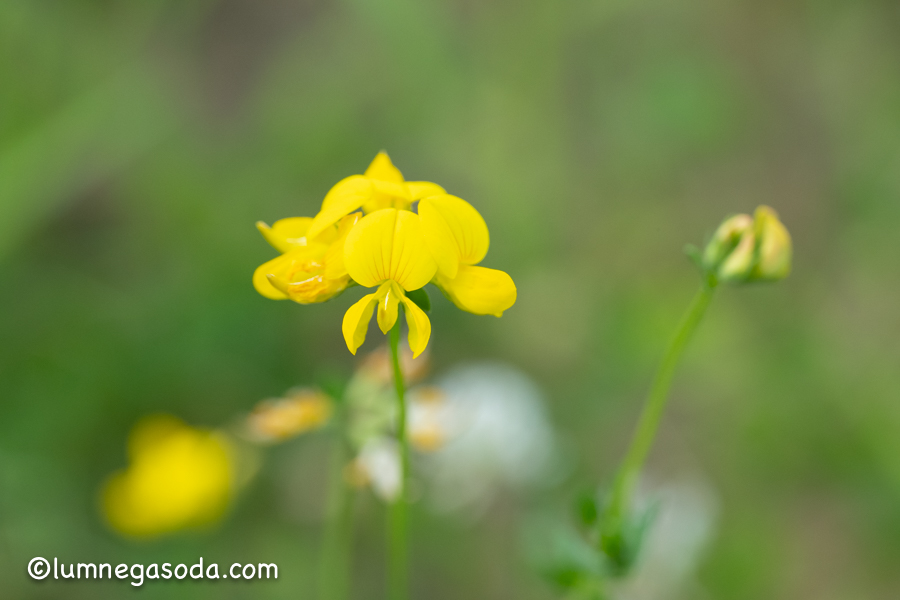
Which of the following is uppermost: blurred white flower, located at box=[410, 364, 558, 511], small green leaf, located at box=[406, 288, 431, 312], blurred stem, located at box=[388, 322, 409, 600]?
blurred white flower, located at box=[410, 364, 558, 511]

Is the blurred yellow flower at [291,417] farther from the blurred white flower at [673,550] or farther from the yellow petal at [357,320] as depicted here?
the blurred white flower at [673,550]

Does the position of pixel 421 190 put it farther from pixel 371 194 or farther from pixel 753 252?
pixel 753 252

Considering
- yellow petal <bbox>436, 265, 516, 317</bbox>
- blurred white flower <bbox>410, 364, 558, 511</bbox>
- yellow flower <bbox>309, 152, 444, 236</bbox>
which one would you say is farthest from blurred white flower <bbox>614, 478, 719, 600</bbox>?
yellow flower <bbox>309, 152, 444, 236</bbox>

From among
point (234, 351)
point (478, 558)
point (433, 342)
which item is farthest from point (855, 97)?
point (234, 351)

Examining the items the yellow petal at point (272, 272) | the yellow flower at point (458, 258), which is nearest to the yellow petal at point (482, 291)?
the yellow flower at point (458, 258)

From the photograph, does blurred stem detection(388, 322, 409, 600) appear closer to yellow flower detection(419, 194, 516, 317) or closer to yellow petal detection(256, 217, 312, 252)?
yellow flower detection(419, 194, 516, 317)

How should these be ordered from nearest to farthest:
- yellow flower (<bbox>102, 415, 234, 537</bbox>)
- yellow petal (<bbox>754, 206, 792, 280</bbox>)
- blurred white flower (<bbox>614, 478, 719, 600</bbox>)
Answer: yellow petal (<bbox>754, 206, 792, 280</bbox>) < yellow flower (<bbox>102, 415, 234, 537</bbox>) < blurred white flower (<bbox>614, 478, 719, 600</bbox>)

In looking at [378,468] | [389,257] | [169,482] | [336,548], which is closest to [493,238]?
[336,548]
